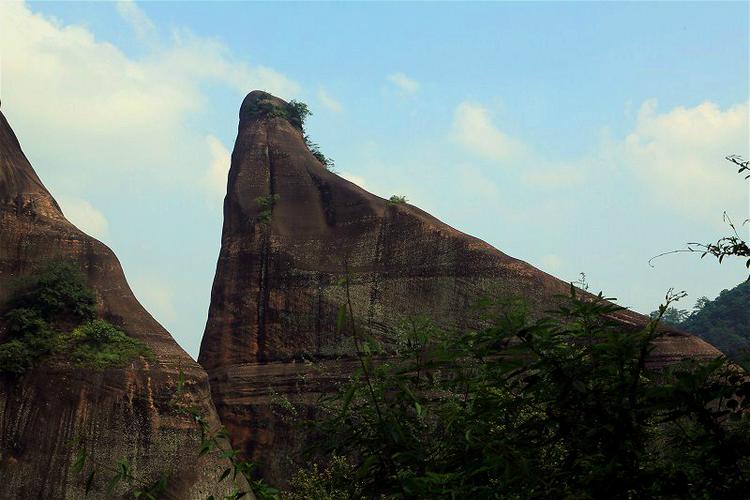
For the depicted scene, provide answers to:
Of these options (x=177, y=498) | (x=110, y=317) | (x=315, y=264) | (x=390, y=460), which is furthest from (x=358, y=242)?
(x=390, y=460)

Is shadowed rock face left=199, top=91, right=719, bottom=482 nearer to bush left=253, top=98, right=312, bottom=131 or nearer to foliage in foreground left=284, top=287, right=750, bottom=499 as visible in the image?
bush left=253, top=98, right=312, bottom=131

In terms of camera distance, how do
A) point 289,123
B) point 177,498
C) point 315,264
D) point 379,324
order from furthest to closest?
point 289,123 → point 315,264 → point 379,324 → point 177,498

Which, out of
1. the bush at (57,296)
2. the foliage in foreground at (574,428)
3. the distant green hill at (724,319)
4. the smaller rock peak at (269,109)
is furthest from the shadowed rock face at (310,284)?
the foliage in foreground at (574,428)

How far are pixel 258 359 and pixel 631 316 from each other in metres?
15.7

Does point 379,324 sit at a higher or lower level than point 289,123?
lower

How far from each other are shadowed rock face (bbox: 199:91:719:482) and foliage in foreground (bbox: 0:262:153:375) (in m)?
7.06

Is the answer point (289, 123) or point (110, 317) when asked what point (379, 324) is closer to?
point (110, 317)

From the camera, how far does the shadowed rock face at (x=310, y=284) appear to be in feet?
113

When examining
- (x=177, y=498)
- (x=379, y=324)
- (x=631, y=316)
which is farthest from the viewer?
(x=379, y=324)

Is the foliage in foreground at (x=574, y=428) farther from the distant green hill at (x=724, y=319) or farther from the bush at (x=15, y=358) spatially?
the distant green hill at (x=724, y=319)

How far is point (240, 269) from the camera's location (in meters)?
39.2

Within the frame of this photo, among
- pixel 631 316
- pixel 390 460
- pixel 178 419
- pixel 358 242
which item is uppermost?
pixel 358 242

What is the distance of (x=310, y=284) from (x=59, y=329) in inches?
449

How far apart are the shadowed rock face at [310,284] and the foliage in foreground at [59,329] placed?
7060mm
